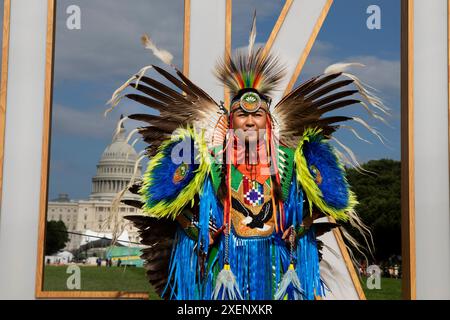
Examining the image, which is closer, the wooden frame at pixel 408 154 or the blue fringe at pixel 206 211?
the blue fringe at pixel 206 211

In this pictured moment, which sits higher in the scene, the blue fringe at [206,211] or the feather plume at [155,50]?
the feather plume at [155,50]

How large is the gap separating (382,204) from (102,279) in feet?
13.1

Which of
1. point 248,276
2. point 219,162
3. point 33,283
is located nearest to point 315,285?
point 248,276

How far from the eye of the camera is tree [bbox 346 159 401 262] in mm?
7422

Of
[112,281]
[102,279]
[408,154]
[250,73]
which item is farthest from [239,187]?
[112,281]

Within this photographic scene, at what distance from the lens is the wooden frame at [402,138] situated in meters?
3.49

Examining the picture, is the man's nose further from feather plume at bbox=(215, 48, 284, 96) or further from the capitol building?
the capitol building

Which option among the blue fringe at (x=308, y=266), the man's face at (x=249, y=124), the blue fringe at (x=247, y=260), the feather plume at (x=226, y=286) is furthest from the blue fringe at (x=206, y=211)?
the blue fringe at (x=308, y=266)

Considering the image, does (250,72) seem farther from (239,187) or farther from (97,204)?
(97,204)

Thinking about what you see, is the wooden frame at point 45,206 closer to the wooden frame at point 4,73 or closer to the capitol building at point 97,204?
the wooden frame at point 4,73

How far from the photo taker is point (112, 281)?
19.2 ft

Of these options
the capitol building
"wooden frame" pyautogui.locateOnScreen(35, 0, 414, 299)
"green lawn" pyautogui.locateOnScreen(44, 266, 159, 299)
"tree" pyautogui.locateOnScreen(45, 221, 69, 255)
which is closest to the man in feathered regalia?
"wooden frame" pyautogui.locateOnScreen(35, 0, 414, 299)

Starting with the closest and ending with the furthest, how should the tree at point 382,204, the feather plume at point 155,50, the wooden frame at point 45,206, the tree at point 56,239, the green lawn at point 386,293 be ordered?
the feather plume at point 155,50 → the wooden frame at point 45,206 → the green lawn at point 386,293 → the tree at point 56,239 → the tree at point 382,204
